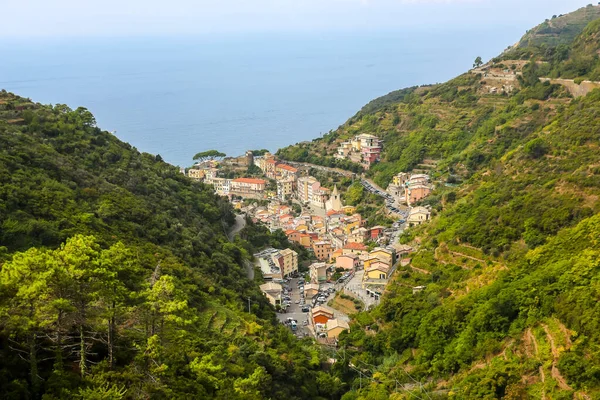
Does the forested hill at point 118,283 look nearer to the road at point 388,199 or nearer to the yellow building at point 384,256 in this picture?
the yellow building at point 384,256

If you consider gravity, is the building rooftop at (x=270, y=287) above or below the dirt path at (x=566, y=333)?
below

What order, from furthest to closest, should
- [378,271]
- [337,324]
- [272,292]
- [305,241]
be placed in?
[305,241] → [272,292] → [378,271] → [337,324]

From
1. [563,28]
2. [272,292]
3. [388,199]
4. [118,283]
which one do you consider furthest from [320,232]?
[563,28]

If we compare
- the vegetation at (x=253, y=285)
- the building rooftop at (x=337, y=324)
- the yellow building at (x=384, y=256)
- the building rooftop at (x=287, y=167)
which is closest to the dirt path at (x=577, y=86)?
the vegetation at (x=253, y=285)

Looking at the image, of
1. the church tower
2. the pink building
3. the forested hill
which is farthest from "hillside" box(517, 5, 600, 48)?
the forested hill

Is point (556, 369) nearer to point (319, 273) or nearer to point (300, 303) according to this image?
point (300, 303)

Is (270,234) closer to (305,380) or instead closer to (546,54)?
(305,380)
